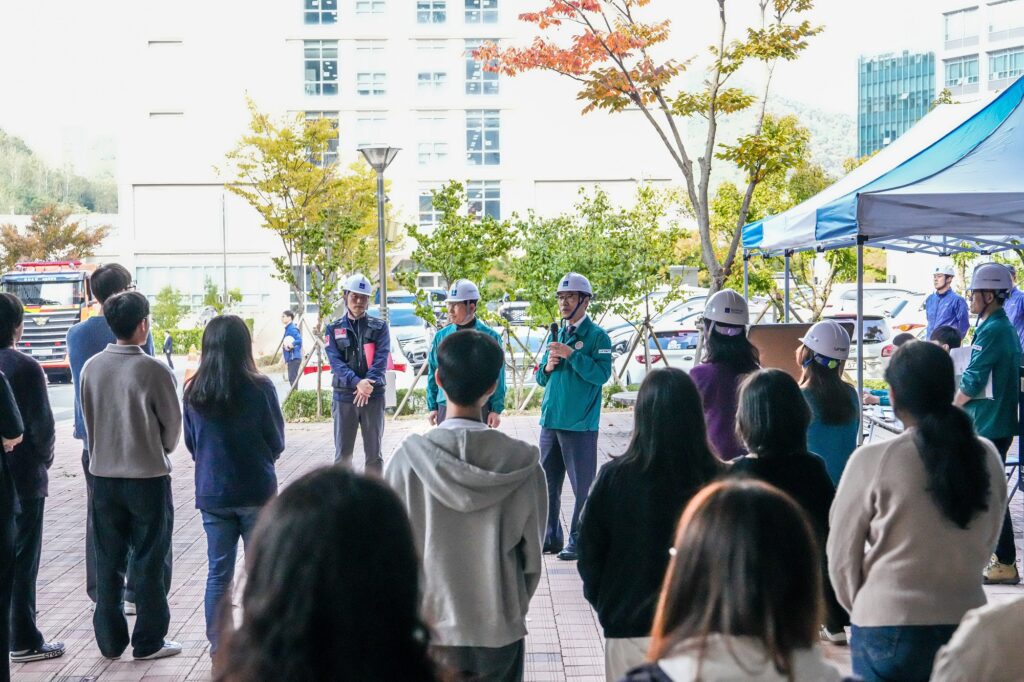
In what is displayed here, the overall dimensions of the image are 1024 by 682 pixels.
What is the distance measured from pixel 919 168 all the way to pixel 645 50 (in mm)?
5565

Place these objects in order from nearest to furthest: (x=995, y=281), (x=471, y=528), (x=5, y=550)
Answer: (x=471, y=528) < (x=5, y=550) < (x=995, y=281)

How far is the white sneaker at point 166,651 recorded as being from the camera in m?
5.03

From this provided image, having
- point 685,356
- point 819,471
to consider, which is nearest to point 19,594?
point 819,471

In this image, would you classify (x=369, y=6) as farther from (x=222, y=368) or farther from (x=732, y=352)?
(x=222, y=368)

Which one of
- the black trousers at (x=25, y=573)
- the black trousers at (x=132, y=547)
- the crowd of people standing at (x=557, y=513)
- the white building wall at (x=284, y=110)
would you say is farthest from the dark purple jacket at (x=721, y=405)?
the white building wall at (x=284, y=110)

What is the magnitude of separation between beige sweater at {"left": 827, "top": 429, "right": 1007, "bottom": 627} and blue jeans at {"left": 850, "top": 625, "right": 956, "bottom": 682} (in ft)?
0.07

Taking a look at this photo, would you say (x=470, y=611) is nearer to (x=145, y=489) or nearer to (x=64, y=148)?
(x=145, y=489)

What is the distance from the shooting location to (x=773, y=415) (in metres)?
3.36

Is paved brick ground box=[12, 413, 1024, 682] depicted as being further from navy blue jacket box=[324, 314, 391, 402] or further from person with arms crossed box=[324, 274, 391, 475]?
navy blue jacket box=[324, 314, 391, 402]

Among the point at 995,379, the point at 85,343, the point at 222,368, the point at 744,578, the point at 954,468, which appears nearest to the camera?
the point at 744,578

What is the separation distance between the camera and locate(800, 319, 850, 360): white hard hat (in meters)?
4.84

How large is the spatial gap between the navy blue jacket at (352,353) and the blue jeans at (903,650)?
549cm

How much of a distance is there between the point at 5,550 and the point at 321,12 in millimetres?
44532

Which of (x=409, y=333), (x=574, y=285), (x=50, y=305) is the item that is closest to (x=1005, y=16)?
(x=409, y=333)
